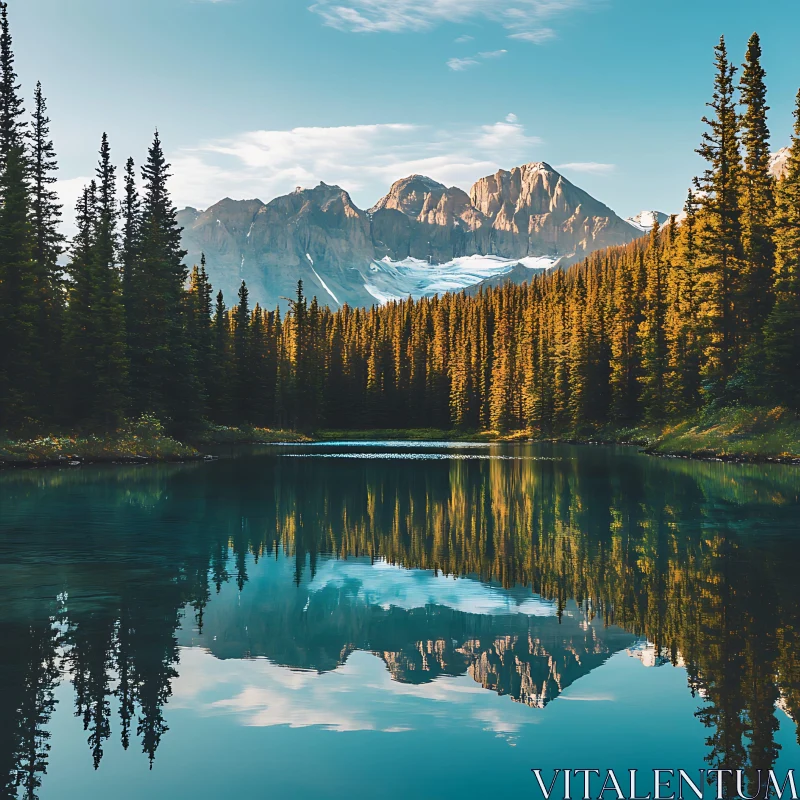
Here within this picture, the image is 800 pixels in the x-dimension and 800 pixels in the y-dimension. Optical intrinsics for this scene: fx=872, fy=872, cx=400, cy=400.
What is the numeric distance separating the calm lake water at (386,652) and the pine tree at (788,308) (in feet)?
104

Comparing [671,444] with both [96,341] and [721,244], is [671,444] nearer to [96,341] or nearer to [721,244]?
[721,244]

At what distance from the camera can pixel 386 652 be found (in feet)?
37.4

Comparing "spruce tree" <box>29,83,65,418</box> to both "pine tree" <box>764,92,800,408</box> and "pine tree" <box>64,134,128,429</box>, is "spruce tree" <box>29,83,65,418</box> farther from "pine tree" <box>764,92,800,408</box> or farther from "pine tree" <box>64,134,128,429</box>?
"pine tree" <box>764,92,800,408</box>

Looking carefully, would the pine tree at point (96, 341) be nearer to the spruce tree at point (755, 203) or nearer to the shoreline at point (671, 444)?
the shoreline at point (671, 444)

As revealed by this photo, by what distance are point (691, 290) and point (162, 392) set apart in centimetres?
4541

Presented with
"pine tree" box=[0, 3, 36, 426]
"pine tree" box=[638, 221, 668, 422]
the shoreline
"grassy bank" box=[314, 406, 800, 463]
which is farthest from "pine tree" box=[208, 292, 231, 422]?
"grassy bank" box=[314, 406, 800, 463]

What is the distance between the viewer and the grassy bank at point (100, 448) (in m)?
49.0

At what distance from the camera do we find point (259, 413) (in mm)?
113938

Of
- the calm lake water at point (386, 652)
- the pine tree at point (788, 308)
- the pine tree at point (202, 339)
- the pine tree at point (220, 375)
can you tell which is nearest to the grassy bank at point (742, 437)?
the pine tree at point (788, 308)

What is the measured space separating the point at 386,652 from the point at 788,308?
5048 cm

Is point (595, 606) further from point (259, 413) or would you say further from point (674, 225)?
point (259, 413)

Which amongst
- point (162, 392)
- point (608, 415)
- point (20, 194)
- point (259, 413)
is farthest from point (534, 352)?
point (20, 194)

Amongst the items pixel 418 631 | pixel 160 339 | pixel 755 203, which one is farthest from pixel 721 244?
pixel 418 631

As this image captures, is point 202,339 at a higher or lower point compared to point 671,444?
higher
